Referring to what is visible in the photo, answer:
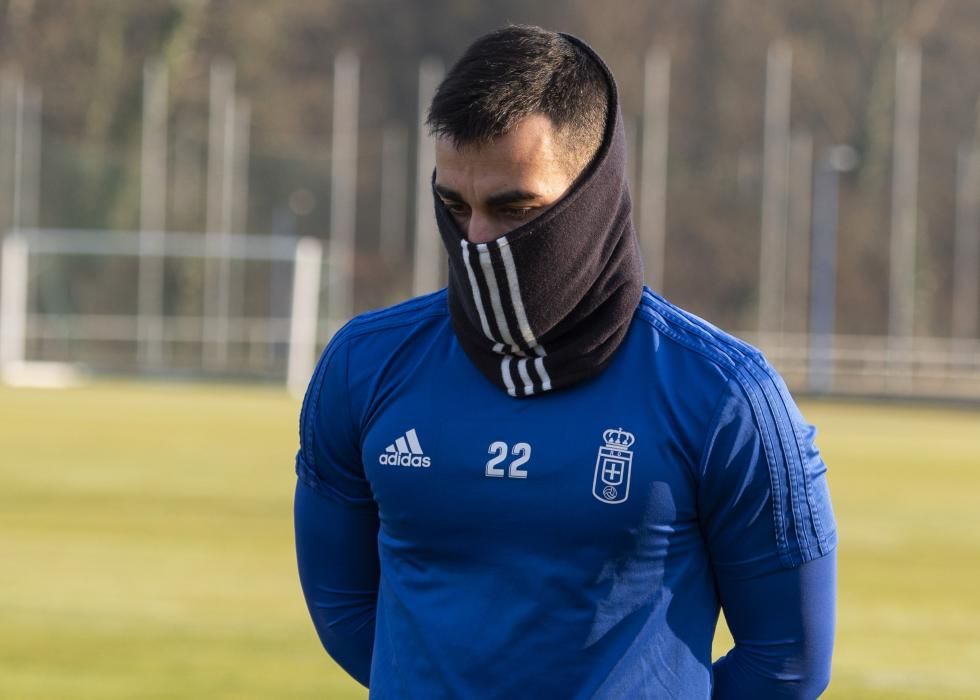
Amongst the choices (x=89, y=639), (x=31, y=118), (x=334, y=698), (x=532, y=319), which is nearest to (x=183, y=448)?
(x=89, y=639)

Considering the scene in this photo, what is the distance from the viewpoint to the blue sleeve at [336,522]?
2.49 metres

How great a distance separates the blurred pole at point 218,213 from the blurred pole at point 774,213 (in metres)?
11.3

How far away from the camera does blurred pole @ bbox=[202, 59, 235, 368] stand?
120 ft

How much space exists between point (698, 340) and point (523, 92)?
0.39 meters

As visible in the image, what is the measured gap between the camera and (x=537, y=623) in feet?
7.32

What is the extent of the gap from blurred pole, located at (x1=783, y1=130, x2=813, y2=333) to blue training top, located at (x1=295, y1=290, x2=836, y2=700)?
3581 cm

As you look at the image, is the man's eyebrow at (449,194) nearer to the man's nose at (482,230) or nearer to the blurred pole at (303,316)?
the man's nose at (482,230)

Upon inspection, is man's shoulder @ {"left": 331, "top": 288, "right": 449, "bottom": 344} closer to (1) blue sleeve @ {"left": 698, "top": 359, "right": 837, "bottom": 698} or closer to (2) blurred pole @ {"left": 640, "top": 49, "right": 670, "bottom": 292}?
(1) blue sleeve @ {"left": 698, "top": 359, "right": 837, "bottom": 698}

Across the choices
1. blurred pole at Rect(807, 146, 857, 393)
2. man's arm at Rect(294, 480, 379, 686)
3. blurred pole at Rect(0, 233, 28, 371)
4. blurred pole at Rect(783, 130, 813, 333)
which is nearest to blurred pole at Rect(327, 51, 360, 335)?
blurred pole at Rect(0, 233, 28, 371)

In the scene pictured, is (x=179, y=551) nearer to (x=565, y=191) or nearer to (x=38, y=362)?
(x=565, y=191)

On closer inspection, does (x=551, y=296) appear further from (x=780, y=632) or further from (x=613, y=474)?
(x=780, y=632)

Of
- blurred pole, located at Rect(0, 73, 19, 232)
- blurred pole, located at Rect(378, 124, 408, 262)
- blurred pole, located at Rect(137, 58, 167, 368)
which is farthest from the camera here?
blurred pole, located at Rect(378, 124, 408, 262)

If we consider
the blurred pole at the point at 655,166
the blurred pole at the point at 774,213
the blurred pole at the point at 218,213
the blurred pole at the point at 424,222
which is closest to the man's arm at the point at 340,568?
the blurred pole at the point at 424,222

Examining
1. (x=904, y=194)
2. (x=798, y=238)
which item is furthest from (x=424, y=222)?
(x=904, y=194)
